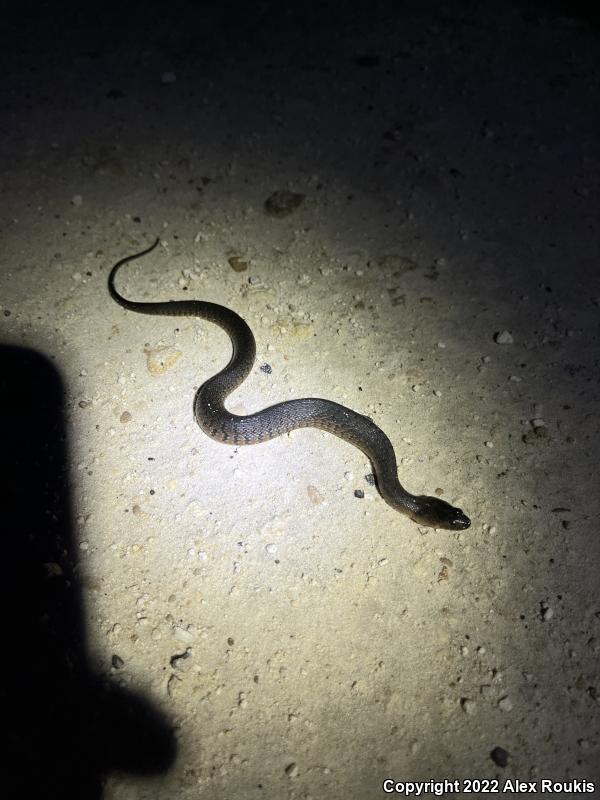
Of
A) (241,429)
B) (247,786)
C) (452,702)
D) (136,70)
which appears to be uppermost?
(136,70)

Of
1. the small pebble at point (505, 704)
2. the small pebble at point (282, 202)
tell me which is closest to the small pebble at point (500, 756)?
the small pebble at point (505, 704)

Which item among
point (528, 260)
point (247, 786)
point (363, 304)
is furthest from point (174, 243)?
point (247, 786)

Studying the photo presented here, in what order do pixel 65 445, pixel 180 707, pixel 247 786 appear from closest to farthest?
pixel 247 786 < pixel 180 707 < pixel 65 445

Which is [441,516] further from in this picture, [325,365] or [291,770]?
[291,770]

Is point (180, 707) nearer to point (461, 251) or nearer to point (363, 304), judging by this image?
point (363, 304)

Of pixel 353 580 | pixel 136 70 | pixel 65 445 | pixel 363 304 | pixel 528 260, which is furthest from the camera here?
pixel 136 70

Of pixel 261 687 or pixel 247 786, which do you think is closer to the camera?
pixel 247 786

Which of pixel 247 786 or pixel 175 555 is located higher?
pixel 175 555
